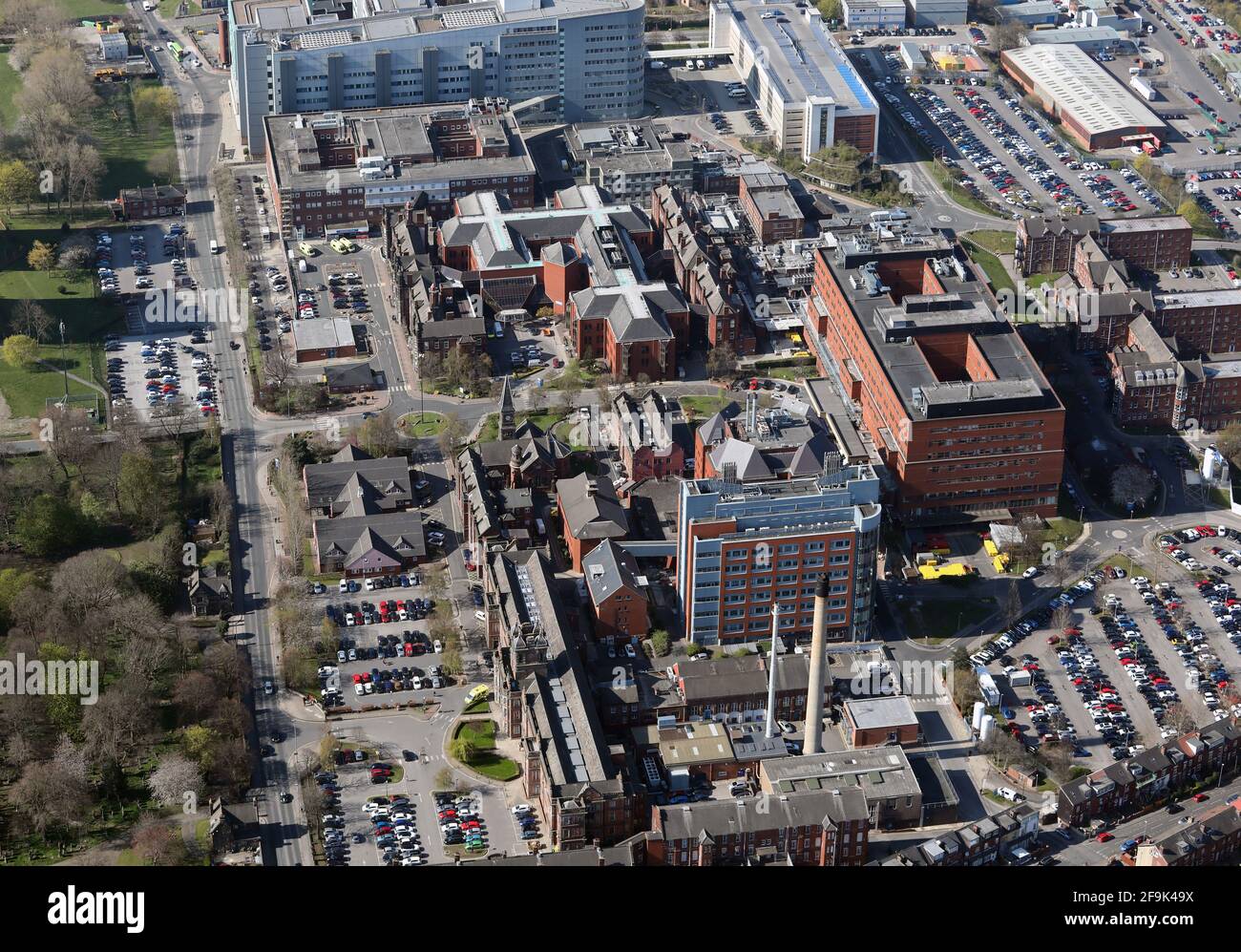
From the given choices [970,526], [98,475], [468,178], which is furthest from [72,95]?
[970,526]

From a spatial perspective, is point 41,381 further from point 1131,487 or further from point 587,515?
point 1131,487

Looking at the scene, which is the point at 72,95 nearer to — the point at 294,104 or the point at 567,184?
the point at 294,104

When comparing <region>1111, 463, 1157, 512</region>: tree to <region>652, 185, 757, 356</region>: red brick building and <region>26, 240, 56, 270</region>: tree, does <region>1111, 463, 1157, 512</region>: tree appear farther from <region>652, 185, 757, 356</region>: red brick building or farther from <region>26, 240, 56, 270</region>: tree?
<region>26, 240, 56, 270</region>: tree

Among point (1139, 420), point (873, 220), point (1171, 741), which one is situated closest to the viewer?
point (1171, 741)

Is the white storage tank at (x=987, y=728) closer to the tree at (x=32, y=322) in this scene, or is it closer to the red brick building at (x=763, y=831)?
the red brick building at (x=763, y=831)

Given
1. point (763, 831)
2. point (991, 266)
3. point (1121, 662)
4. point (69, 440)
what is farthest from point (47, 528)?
point (991, 266)

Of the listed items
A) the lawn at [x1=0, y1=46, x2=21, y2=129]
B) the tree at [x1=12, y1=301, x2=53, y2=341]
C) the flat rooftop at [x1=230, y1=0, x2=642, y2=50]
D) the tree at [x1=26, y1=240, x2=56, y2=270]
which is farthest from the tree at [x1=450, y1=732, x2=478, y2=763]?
the lawn at [x1=0, y1=46, x2=21, y2=129]

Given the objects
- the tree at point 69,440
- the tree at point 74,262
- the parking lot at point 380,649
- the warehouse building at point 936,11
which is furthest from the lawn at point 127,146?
the warehouse building at point 936,11
